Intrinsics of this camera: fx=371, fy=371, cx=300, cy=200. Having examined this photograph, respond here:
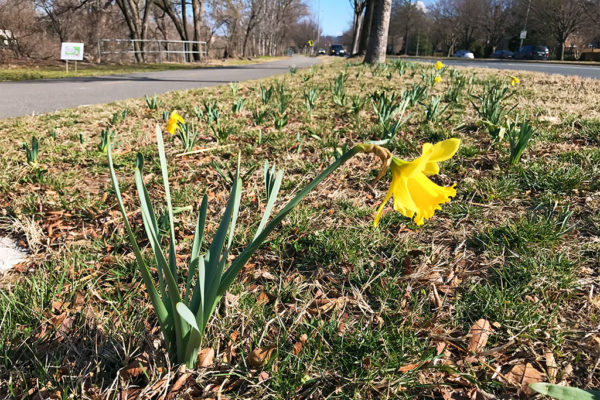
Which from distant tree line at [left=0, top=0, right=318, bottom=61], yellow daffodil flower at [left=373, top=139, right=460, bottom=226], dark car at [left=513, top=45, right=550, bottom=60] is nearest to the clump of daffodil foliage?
yellow daffodil flower at [left=373, top=139, right=460, bottom=226]

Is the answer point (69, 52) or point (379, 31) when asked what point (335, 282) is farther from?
point (69, 52)

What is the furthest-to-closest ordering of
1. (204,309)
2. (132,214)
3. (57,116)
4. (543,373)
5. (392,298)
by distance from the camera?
(57,116)
(132,214)
(392,298)
(543,373)
(204,309)

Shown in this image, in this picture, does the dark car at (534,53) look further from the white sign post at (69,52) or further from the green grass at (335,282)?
the green grass at (335,282)

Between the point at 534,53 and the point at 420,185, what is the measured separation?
41280mm

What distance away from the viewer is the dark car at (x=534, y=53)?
33.3 metres

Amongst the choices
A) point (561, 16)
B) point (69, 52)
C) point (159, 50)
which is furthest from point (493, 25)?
point (69, 52)

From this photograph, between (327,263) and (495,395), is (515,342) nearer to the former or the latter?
(495,395)

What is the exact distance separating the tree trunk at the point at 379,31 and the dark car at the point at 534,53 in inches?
1200

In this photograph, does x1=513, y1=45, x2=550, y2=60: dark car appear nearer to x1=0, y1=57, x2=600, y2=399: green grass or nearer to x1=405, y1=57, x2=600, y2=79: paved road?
x1=405, y1=57, x2=600, y2=79: paved road

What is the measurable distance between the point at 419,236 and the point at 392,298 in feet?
1.73

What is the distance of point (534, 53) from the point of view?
33812 millimetres

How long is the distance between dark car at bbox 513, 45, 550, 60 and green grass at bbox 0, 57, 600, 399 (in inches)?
1505

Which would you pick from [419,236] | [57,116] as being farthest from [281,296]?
[57,116]

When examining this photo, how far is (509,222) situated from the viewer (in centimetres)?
189
